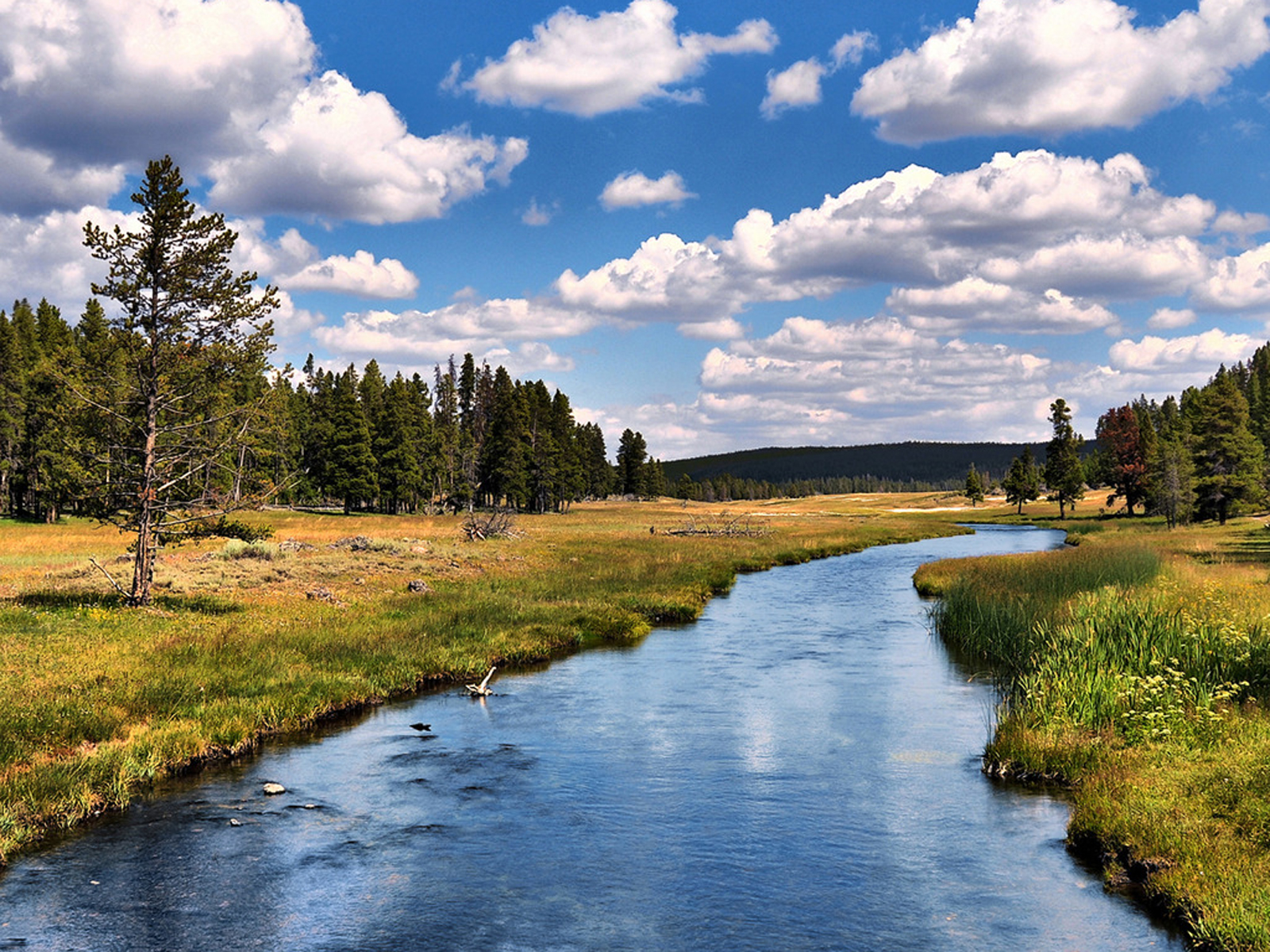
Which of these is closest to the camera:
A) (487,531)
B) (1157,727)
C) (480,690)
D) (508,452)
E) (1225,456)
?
(1157,727)

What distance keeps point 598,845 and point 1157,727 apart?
1023 centimetres

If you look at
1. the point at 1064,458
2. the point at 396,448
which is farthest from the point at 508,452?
the point at 1064,458

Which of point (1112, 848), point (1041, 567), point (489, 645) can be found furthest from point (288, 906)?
point (1041, 567)

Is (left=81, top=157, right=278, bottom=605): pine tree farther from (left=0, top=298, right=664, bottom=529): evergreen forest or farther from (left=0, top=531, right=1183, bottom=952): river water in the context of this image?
(left=0, top=531, right=1183, bottom=952): river water

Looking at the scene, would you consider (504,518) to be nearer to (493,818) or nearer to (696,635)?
(696,635)

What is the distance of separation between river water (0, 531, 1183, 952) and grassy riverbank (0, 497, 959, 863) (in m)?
1.12

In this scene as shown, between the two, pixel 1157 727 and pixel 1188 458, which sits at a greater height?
pixel 1188 458

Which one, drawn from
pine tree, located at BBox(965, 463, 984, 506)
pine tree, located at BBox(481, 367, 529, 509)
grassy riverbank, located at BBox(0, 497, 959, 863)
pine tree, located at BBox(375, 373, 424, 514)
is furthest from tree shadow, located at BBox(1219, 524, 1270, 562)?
pine tree, located at BBox(965, 463, 984, 506)

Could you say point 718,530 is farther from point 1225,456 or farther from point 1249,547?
point 1225,456

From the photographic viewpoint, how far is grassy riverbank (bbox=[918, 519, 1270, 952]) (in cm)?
1133

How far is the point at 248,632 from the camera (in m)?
25.5

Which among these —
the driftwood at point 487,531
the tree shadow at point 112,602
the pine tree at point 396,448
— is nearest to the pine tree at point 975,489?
the pine tree at point 396,448

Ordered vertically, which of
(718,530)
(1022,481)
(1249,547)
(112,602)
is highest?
(1022,481)

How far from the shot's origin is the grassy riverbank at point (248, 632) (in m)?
16.3
